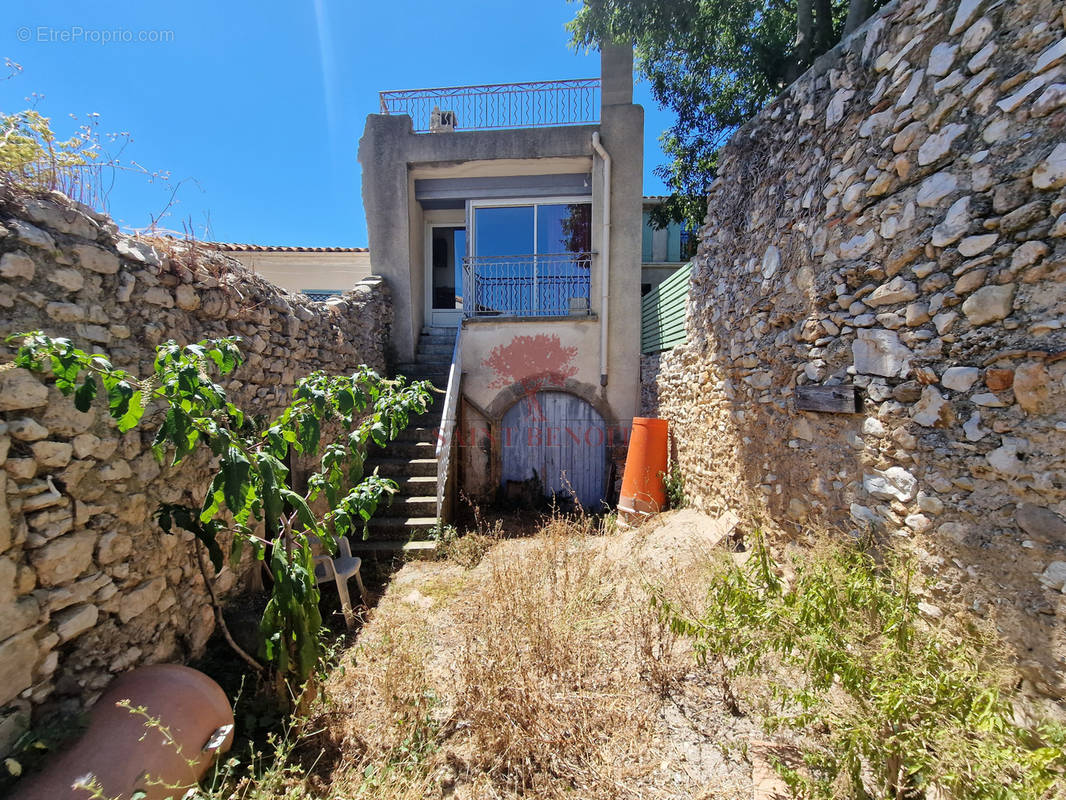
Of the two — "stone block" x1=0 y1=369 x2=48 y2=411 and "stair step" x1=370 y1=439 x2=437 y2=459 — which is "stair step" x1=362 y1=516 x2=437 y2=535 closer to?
"stair step" x1=370 y1=439 x2=437 y2=459

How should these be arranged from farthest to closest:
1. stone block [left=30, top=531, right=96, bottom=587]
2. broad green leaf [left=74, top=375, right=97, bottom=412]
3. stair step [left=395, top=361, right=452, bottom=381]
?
1. stair step [left=395, top=361, right=452, bottom=381]
2. stone block [left=30, top=531, right=96, bottom=587]
3. broad green leaf [left=74, top=375, right=97, bottom=412]

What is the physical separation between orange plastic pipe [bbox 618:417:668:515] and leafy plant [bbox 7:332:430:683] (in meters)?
3.39

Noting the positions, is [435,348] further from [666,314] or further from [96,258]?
[96,258]

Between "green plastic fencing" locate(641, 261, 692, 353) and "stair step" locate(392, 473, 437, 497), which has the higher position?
"green plastic fencing" locate(641, 261, 692, 353)

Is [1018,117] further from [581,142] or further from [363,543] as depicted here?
[581,142]

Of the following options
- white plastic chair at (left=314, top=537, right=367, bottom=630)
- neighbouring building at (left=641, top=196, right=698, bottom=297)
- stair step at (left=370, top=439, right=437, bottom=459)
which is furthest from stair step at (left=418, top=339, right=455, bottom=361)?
neighbouring building at (left=641, top=196, right=698, bottom=297)

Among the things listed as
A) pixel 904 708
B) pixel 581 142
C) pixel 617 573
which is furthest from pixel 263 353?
pixel 581 142

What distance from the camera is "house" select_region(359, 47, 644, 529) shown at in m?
6.98

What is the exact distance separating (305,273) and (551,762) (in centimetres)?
1019

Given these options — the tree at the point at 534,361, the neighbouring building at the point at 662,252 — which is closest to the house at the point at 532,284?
the tree at the point at 534,361

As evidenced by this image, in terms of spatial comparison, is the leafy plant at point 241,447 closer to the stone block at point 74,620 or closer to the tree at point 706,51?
the stone block at point 74,620

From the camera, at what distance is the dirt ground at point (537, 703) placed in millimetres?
2018

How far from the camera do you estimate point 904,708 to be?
154 centimetres

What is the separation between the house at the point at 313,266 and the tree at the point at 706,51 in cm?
600
